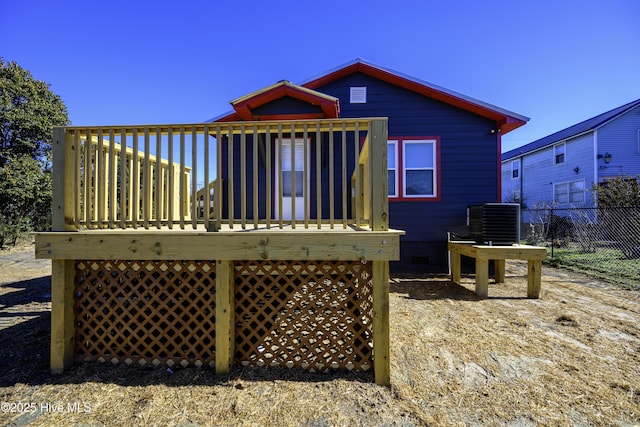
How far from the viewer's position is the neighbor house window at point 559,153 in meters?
16.2

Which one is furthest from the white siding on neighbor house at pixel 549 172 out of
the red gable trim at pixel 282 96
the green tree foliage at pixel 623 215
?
the red gable trim at pixel 282 96

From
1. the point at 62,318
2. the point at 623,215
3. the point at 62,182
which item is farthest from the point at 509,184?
the point at 62,318

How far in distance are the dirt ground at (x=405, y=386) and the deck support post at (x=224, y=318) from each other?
15 centimetres

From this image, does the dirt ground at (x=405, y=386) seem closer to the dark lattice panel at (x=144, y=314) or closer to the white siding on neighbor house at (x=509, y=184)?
the dark lattice panel at (x=144, y=314)

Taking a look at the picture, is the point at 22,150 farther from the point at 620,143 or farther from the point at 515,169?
the point at 515,169

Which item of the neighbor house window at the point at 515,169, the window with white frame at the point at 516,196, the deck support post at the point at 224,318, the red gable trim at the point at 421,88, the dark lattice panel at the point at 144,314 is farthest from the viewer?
the neighbor house window at the point at 515,169

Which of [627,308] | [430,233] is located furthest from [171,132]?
[627,308]

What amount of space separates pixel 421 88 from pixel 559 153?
14.5 meters

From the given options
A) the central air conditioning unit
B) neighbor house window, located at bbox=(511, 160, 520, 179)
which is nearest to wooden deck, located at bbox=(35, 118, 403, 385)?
the central air conditioning unit

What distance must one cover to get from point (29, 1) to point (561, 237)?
1926 cm

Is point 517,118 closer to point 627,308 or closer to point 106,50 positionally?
point 627,308

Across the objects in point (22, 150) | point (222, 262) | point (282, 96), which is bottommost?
point (222, 262)

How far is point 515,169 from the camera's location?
67.7ft

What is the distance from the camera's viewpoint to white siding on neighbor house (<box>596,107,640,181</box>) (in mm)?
13828
